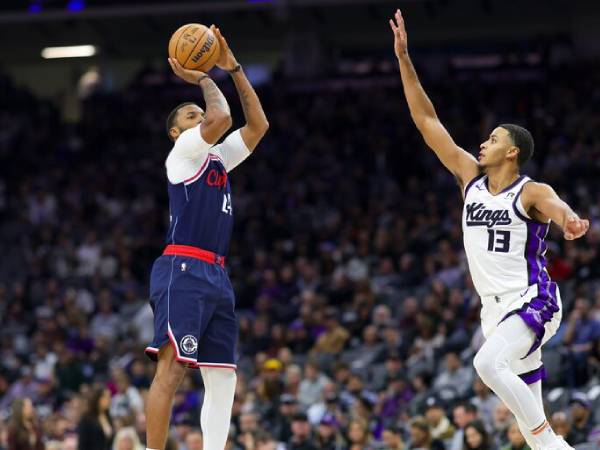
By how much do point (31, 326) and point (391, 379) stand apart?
8.72 meters

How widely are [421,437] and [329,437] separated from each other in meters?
1.54

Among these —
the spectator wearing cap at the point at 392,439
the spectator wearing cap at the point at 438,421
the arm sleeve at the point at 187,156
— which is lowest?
the spectator wearing cap at the point at 392,439

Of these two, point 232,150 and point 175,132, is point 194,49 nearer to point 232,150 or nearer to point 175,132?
point 175,132

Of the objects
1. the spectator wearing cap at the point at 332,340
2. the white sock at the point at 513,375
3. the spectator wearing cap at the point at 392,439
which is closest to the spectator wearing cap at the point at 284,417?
the spectator wearing cap at the point at 392,439

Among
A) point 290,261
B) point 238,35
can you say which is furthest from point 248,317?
point 238,35

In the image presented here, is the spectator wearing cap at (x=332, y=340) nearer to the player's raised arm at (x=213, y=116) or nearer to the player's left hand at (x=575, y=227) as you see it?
the player's raised arm at (x=213, y=116)

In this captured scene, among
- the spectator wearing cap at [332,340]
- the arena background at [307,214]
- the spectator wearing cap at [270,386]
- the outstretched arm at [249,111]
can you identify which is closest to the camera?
the outstretched arm at [249,111]

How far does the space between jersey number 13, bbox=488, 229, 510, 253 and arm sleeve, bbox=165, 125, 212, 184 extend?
1936 millimetres

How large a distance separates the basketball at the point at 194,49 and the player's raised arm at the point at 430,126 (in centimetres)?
131

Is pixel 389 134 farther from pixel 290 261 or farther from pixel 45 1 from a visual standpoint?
pixel 45 1

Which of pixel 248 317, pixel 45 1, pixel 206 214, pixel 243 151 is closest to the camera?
pixel 206 214

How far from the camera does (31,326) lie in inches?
864

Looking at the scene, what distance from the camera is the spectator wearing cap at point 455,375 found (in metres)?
15.2

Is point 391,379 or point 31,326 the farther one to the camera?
point 31,326
